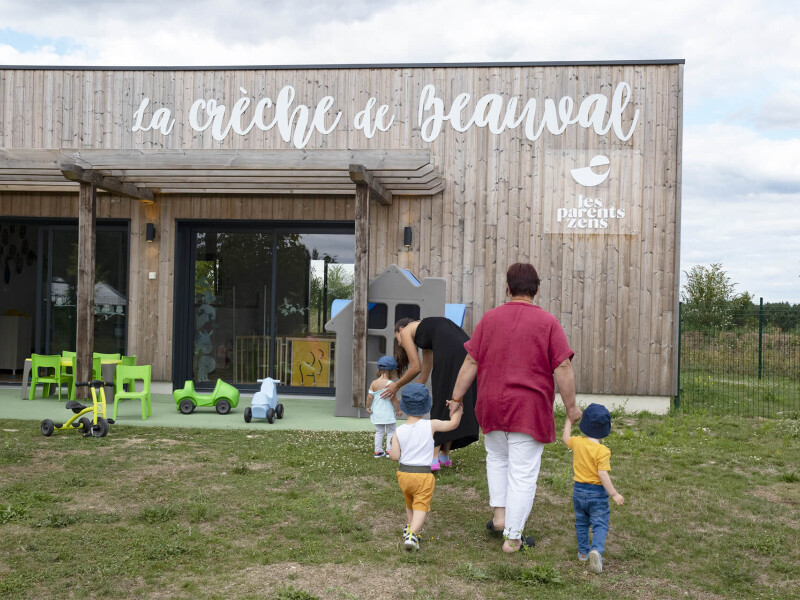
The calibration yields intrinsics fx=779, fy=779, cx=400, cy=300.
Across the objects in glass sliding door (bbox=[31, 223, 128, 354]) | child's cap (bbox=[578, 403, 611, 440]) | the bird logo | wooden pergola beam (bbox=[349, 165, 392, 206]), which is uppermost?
the bird logo

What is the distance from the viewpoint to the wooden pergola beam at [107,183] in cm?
909

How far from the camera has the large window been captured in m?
10.9

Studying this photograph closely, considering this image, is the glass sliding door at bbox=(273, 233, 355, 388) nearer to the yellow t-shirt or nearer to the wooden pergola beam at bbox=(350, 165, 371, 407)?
the wooden pergola beam at bbox=(350, 165, 371, 407)

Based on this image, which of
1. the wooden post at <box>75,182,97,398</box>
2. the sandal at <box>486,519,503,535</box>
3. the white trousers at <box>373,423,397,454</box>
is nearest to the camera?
the sandal at <box>486,519,503,535</box>

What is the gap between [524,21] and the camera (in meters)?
9.98

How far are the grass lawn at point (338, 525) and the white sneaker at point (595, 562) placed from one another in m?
0.06

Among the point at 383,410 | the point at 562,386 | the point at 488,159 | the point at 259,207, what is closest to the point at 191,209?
the point at 259,207

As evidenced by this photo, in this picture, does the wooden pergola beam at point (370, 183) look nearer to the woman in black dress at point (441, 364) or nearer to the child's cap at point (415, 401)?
the woman in black dress at point (441, 364)

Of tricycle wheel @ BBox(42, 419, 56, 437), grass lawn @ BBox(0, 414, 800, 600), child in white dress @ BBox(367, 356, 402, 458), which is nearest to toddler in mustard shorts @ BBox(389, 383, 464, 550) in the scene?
grass lawn @ BBox(0, 414, 800, 600)

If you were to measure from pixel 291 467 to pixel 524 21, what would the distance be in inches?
264

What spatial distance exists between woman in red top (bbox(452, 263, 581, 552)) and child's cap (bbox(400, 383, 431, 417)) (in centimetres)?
31

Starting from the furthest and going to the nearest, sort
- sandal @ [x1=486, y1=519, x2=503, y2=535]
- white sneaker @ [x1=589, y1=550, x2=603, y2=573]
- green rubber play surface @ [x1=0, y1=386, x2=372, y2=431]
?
green rubber play surface @ [x1=0, y1=386, x2=372, y2=431], sandal @ [x1=486, y1=519, x2=503, y2=535], white sneaker @ [x1=589, y1=550, x2=603, y2=573]

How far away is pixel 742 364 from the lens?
11.3 meters

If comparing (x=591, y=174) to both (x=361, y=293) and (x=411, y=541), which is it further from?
(x=411, y=541)
